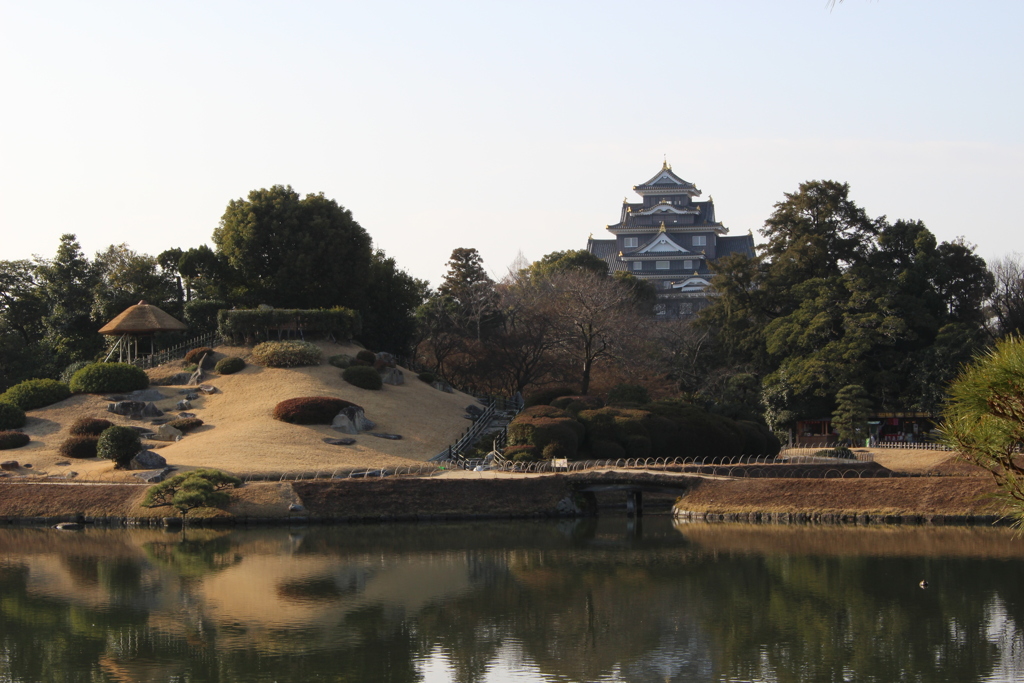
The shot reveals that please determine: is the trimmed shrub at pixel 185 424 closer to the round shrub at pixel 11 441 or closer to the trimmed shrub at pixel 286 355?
the round shrub at pixel 11 441

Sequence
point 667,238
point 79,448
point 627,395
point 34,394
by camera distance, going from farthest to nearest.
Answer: point 667,238 → point 627,395 → point 34,394 → point 79,448

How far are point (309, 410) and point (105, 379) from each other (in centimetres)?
980

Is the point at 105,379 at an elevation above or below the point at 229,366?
below

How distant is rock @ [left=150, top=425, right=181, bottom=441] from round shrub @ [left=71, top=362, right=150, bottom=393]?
16.9 ft

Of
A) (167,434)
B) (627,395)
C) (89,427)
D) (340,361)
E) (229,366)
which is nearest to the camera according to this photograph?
(89,427)

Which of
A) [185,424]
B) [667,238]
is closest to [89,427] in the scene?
[185,424]

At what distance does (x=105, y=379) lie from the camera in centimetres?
4784

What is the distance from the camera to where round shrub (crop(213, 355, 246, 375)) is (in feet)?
166

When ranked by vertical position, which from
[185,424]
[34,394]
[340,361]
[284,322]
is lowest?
[185,424]

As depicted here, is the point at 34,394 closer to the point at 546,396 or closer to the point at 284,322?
the point at 284,322

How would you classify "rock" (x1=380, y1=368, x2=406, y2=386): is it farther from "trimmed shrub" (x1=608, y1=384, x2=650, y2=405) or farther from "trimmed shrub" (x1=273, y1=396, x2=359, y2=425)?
"trimmed shrub" (x1=608, y1=384, x2=650, y2=405)

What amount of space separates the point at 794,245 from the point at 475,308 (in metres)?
16.7

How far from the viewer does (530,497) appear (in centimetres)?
A: 3656

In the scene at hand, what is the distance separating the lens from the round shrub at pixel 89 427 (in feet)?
139
